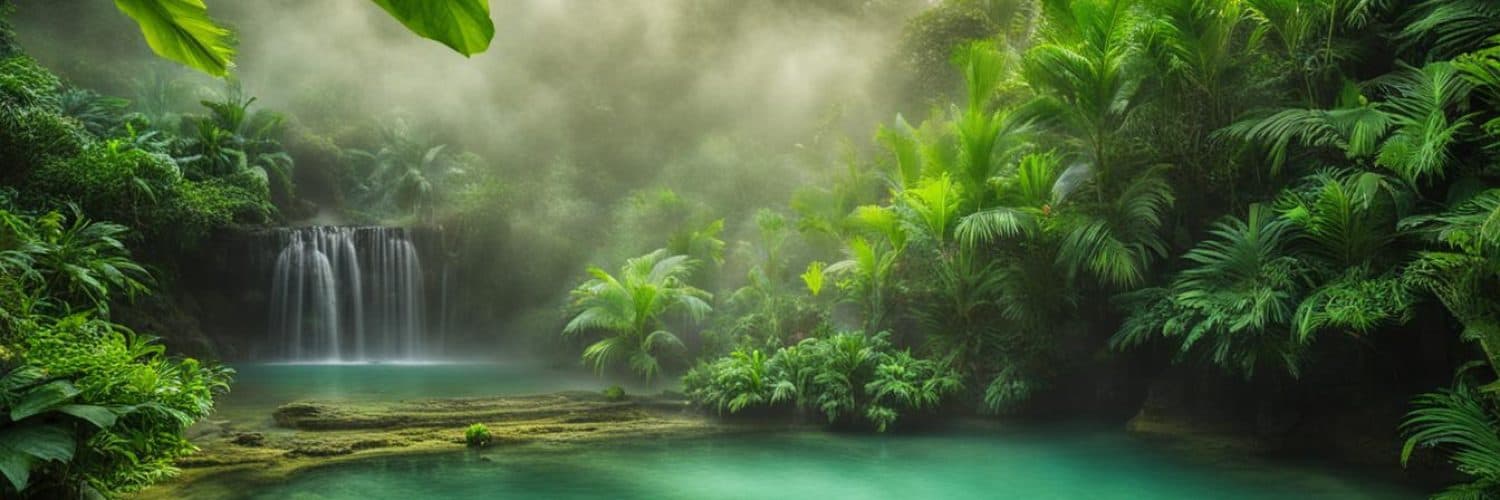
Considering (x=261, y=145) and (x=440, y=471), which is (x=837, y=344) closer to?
(x=440, y=471)

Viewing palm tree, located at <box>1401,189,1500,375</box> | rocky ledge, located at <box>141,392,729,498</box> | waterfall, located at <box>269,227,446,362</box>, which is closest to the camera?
palm tree, located at <box>1401,189,1500,375</box>

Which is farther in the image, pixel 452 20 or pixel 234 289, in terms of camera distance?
pixel 234 289

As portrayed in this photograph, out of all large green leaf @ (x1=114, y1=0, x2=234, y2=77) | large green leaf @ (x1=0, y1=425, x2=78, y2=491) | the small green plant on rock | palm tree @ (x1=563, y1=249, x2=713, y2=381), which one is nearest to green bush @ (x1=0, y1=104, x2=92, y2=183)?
palm tree @ (x1=563, y1=249, x2=713, y2=381)

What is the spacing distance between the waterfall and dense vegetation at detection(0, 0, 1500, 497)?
2468 mm

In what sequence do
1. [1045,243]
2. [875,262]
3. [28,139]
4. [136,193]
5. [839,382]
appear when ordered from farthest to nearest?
[136,193] → [28,139] → [875,262] → [839,382] → [1045,243]

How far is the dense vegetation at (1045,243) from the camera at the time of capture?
5180mm

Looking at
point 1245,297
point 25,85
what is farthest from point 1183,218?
point 25,85

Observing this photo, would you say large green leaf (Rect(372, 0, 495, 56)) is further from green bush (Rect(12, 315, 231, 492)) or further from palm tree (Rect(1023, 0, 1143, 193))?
palm tree (Rect(1023, 0, 1143, 193))

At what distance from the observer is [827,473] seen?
7.19m

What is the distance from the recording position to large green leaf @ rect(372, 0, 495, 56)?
2.86 feet

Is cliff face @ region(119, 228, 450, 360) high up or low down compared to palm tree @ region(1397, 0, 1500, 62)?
down

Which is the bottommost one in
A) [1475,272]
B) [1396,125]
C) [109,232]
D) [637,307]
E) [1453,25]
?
[1475,272]

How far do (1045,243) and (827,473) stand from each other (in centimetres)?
370

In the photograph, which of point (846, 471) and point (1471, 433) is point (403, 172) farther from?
point (1471, 433)
